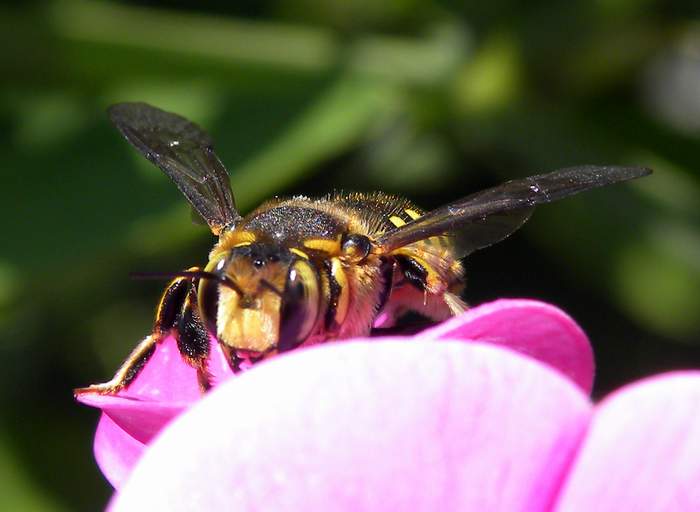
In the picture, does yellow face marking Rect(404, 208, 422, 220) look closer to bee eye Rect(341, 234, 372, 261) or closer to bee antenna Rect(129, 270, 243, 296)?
bee eye Rect(341, 234, 372, 261)

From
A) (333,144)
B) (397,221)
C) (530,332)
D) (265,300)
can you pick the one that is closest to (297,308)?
(265,300)

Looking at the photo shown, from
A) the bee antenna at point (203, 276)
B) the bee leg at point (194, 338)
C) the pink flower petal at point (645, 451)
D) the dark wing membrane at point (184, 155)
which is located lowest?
the dark wing membrane at point (184, 155)

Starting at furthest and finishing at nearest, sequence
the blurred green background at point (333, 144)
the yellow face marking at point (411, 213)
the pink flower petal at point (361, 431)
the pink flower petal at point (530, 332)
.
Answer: the blurred green background at point (333, 144) < the yellow face marking at point (411, 213) < the pink flower petal at point (530, 332) < the pink flower petal at point (361, 431)

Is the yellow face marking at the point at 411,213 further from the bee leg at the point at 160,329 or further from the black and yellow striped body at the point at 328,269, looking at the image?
the bee leg at the point at 160,329

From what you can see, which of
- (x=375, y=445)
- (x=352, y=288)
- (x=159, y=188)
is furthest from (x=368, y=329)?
(x=159, y=188)

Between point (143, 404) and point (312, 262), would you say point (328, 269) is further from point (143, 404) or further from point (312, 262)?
point (143, 404)

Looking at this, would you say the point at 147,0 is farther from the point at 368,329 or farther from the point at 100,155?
the point at 368,329

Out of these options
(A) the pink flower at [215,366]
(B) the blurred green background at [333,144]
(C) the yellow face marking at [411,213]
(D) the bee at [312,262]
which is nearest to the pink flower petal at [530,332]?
(A) the pink flower at [215,366]
